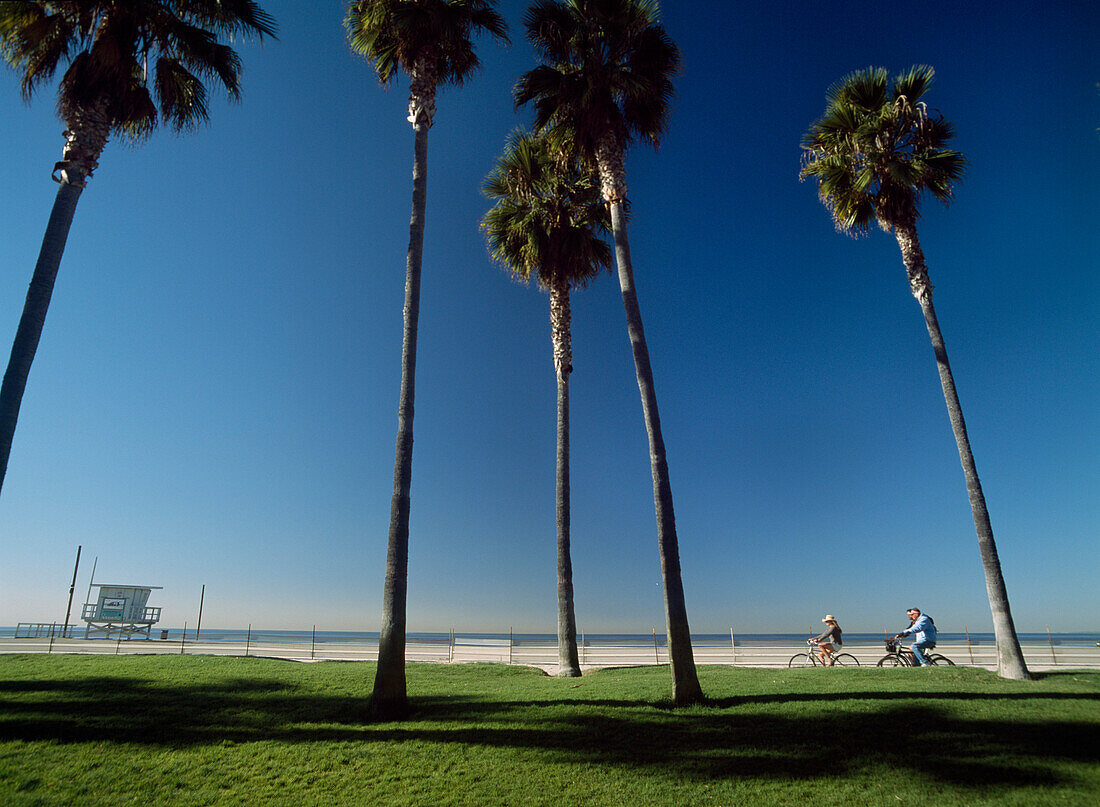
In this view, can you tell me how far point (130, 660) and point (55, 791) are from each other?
409 inches

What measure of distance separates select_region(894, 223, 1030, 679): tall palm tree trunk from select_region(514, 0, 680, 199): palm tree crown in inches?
292

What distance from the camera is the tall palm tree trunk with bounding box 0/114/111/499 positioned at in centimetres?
946

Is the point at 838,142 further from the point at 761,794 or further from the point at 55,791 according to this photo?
the point at 55,791

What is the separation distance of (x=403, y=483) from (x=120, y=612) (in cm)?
2612

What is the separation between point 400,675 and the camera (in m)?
9.83

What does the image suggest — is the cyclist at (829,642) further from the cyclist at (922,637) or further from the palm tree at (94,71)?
the palm tree at (94,71)

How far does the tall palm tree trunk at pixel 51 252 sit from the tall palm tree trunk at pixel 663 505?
10.5 m

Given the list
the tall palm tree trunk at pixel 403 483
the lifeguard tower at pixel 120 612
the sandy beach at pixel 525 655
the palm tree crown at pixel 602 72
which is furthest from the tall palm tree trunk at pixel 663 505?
the lifeguard tower at pixel 120 612

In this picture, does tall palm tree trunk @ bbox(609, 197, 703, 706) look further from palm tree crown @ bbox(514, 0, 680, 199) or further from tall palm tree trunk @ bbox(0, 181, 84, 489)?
tall palm tree trunk @ bbox(0, 181, 84, 489)

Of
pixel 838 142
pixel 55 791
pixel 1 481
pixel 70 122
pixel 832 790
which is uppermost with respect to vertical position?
pixel 838 142

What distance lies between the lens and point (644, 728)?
8.70 meters

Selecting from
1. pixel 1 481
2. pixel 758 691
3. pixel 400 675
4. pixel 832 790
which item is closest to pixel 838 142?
pixel 758 691

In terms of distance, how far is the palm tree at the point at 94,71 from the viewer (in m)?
10.0

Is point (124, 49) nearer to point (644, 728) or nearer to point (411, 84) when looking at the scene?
point (411, 84)
